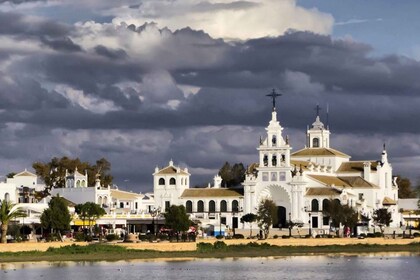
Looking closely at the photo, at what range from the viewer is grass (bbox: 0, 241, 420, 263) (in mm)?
87562

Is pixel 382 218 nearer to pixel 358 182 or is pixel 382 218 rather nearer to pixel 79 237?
pixel 358 182

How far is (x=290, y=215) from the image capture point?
156 meters

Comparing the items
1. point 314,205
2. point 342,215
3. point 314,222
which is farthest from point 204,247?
point 314,205

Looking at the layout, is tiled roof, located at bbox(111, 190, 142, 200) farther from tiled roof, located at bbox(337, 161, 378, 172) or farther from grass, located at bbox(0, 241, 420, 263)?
grass, located at bbox(0, 241, 420, 263)

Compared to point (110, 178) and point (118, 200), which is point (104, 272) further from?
point (110, 178)

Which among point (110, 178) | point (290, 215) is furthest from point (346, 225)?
point (110, 178)

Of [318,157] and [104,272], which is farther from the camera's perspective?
[318,157]

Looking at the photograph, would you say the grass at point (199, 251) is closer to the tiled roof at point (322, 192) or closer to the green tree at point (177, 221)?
the green tree at point (177, 221)

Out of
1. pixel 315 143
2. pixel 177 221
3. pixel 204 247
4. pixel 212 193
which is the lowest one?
pixel 204 247

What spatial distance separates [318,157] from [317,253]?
68.8 m

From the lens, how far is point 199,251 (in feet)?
322

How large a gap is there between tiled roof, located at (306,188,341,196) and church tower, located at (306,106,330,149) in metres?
18.2

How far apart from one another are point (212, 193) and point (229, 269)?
280 feet

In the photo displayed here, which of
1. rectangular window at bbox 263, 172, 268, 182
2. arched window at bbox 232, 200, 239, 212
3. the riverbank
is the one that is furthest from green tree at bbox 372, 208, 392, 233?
the riverbank
